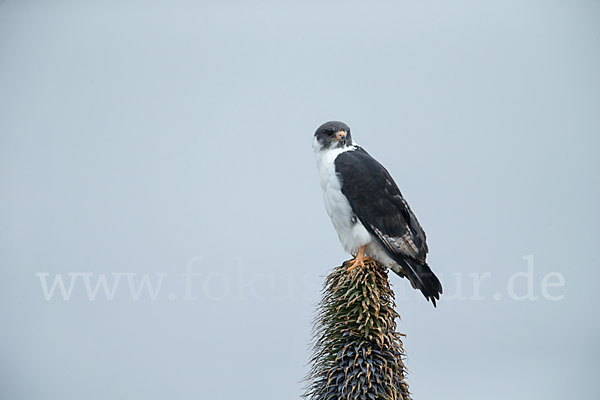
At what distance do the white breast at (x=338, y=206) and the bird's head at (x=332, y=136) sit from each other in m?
0.05

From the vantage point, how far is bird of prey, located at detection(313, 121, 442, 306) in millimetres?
8039

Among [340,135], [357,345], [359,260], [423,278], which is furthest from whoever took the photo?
[340,135]

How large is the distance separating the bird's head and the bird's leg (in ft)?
4.27

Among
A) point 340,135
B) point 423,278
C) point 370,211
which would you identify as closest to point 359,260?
point 370,211

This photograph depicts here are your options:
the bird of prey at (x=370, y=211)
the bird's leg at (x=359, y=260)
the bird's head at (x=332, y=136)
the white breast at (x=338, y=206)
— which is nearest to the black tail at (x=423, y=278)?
the bird of prey at (x=370, y=211)

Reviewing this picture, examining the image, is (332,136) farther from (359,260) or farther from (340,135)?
(359,260)

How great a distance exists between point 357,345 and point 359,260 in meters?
1.19

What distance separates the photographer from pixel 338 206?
27.3 ft

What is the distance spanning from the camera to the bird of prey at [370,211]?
804 cm

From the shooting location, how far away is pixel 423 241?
Answer: 826 cm

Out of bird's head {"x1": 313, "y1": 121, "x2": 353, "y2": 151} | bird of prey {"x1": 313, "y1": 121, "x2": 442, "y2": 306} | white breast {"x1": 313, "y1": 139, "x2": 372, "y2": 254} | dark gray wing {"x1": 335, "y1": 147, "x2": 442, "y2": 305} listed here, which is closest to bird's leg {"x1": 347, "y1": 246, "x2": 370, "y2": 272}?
bird of prey {"x1": 313, "y1": 121, "x2": 442, "y2": 306}

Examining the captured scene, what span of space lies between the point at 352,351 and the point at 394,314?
0.61 meters

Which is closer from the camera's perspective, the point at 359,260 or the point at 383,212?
the point at 359,260

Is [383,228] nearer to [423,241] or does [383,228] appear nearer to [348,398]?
[423,241]
